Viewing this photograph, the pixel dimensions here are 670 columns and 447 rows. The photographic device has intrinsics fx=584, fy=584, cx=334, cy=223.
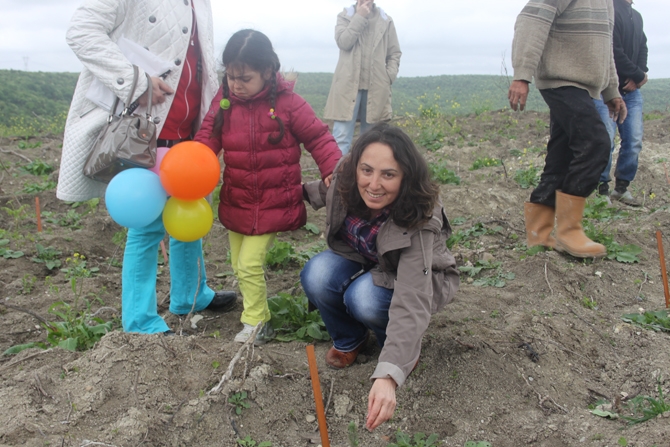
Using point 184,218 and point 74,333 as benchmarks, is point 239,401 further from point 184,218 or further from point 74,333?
point 74,333

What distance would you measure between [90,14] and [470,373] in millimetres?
2274

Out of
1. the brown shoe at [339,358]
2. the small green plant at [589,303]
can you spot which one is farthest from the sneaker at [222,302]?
the small green plant at [589,303]

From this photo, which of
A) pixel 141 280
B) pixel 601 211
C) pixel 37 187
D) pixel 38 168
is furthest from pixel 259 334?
pixel 38 168

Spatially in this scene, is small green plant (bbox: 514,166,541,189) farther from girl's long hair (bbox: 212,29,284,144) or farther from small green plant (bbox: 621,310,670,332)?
girl's long hair (bbox: 212,29,284,144)

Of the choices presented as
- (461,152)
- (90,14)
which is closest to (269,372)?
(90,14)

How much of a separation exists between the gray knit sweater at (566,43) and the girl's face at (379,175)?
65.5 inches

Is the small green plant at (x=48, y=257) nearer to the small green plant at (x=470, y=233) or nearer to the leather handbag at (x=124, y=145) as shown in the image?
the leather handbag at (x=124, y=145)

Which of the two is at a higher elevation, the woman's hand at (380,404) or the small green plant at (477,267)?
the woman's hand at (380,404)

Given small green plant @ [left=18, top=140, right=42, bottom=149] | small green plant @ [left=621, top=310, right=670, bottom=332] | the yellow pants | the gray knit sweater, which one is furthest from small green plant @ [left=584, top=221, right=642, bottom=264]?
small green plant @ [left=18, top=140, right=42, bottom=149]

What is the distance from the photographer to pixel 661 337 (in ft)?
9.30

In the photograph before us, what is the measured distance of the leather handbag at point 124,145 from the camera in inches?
98.7

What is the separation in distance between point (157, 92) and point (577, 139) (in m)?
2.43

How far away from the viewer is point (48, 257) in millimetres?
4051

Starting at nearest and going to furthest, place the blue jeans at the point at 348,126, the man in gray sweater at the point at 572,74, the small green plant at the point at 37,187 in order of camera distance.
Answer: the man in gray sweater at the point at 572,74 → the small green plant at the point at 37,187 → the blue jeans at the point at 348,126
